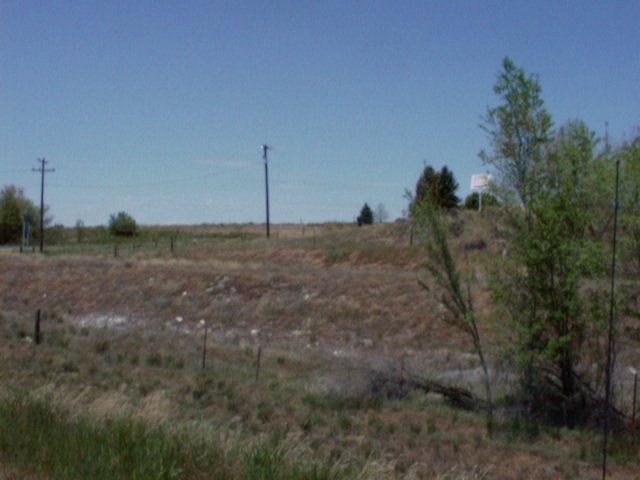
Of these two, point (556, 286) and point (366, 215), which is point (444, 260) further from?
point (366, 215)

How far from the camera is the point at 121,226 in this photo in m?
111

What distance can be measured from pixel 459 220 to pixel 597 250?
5.88 metres

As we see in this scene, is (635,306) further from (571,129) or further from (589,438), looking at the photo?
(571,129)

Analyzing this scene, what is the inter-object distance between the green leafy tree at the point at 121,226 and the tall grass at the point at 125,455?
342 feet

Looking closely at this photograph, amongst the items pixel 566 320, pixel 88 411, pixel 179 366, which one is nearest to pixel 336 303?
pixel 179 366

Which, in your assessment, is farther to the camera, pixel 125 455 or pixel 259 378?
pixel 259 378

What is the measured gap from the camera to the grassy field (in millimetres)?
8750

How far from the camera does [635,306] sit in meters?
17.9

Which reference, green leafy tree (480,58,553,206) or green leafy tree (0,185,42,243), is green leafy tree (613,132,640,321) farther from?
green leafy tree (0,185,42,243)

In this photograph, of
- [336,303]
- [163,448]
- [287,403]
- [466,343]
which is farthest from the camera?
[336,303]

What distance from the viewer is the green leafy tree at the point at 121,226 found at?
111 meters

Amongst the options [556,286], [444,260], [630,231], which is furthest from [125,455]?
[556,286]

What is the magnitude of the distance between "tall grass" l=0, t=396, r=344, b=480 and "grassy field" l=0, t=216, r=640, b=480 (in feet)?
0.08

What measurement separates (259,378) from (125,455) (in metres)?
13.4
